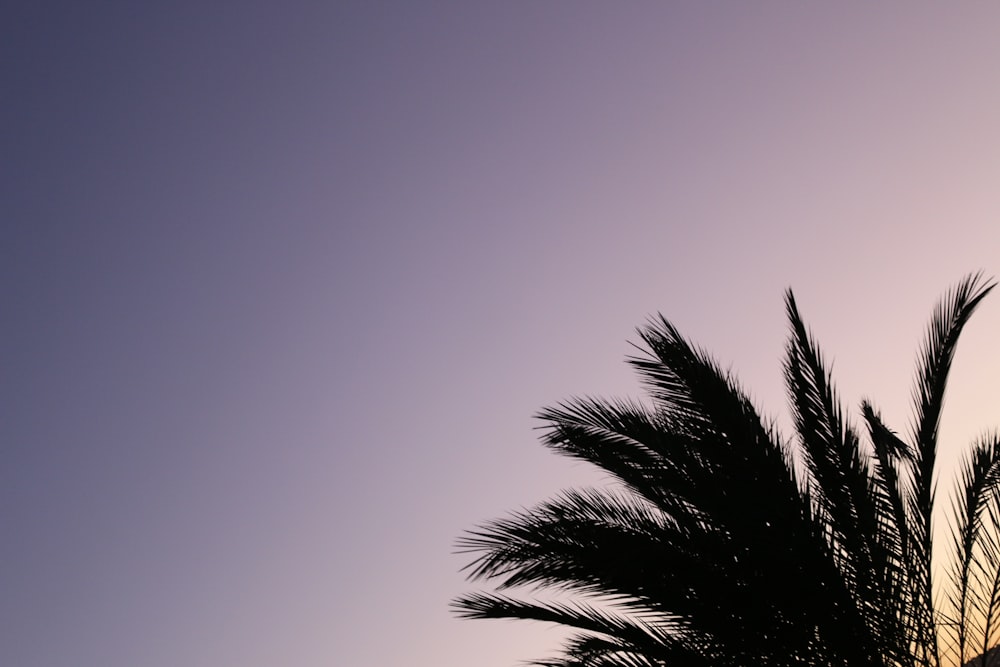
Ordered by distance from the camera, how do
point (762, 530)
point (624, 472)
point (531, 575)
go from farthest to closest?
point (624, 472) < point (531, 575) < point (762, 530)

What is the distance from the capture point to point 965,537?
7.97 metres

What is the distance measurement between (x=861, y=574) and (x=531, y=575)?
263 cm

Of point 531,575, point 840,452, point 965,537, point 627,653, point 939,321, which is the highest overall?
point 939,321

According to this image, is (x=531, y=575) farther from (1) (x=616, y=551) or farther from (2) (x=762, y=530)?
(2) (x=762, y=530)

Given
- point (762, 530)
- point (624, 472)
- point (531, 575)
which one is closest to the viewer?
point (762, 530)

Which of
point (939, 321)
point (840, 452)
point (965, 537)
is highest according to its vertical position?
point (939, 321)

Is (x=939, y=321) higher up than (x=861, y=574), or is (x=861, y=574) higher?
(x=939, y=321)

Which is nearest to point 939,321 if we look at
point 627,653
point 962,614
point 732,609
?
point 962,614

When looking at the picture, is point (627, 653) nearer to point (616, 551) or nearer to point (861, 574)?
point (616, 551)

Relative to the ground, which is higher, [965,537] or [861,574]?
[965,537]

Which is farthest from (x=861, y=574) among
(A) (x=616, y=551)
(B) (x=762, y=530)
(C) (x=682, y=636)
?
(A) (x=616, y=551)

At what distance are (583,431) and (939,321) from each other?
3.24 meters

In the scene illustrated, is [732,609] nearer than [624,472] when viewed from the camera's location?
Yes

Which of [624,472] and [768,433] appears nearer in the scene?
[768,433]
